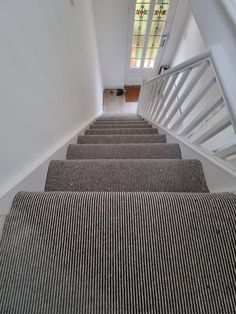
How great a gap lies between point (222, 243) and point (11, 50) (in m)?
1.07

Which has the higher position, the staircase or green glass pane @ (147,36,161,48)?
green glass pane @ (147,36,161,48)

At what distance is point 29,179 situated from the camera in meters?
0.81

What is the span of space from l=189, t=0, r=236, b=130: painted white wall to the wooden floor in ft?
14.1

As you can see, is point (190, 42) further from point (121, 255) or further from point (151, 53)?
point (121, 255)

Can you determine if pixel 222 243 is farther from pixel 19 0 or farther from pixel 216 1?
pixel 19 0

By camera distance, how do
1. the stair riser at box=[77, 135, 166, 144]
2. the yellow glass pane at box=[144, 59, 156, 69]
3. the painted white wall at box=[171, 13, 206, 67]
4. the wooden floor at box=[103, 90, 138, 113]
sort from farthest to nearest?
the wooden floor at box=[103, 90, 138, 113] → the yellow glass pane at box=[144, 59, 156, 69] → the painted white wall at box=[171, 13, 206, 67] → the stair riser at box=[77, 135, 166, 144]

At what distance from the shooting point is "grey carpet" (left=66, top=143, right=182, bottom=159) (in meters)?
1.32

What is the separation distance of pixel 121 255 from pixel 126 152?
860 mm

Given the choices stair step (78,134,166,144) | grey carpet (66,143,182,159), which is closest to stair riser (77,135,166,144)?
stair step (78,134,166,144)

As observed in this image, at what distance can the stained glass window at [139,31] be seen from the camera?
326cm

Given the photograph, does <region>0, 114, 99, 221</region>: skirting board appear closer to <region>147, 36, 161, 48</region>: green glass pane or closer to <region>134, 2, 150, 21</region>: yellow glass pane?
<region>134, 2, 150, 21</region>: yellow glass pane

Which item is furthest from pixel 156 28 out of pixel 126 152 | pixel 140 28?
pixel 126 152

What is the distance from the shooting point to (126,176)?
3.09ft

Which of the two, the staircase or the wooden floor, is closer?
the staircase
